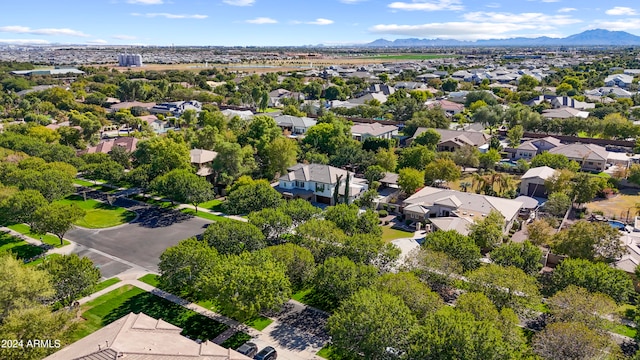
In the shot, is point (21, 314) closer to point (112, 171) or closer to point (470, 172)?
point (112, 171)

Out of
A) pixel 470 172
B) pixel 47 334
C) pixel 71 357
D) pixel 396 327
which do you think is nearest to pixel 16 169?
pixel 47 334

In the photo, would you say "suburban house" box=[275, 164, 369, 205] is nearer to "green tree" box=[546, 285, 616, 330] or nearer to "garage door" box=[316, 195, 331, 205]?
"garage door" box=[316, 195, 331, 205]

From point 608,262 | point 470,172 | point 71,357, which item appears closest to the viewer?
point 71,357

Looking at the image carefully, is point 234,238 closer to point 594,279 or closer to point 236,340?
point 236,340

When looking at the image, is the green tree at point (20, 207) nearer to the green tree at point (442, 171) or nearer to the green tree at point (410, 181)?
the green tree at point (410, 181)

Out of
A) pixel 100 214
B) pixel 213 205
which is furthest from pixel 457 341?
pixel 100 214

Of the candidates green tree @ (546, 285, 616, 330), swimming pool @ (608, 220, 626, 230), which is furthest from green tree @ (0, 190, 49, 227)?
swimming pool @ (608, 220, 626, 230)

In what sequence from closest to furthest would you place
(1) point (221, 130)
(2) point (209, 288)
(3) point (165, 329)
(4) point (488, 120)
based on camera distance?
(3) point (165, 329) → (2) point (209, 288) → (1) point (221, 130) → (4) point (488, 120)
